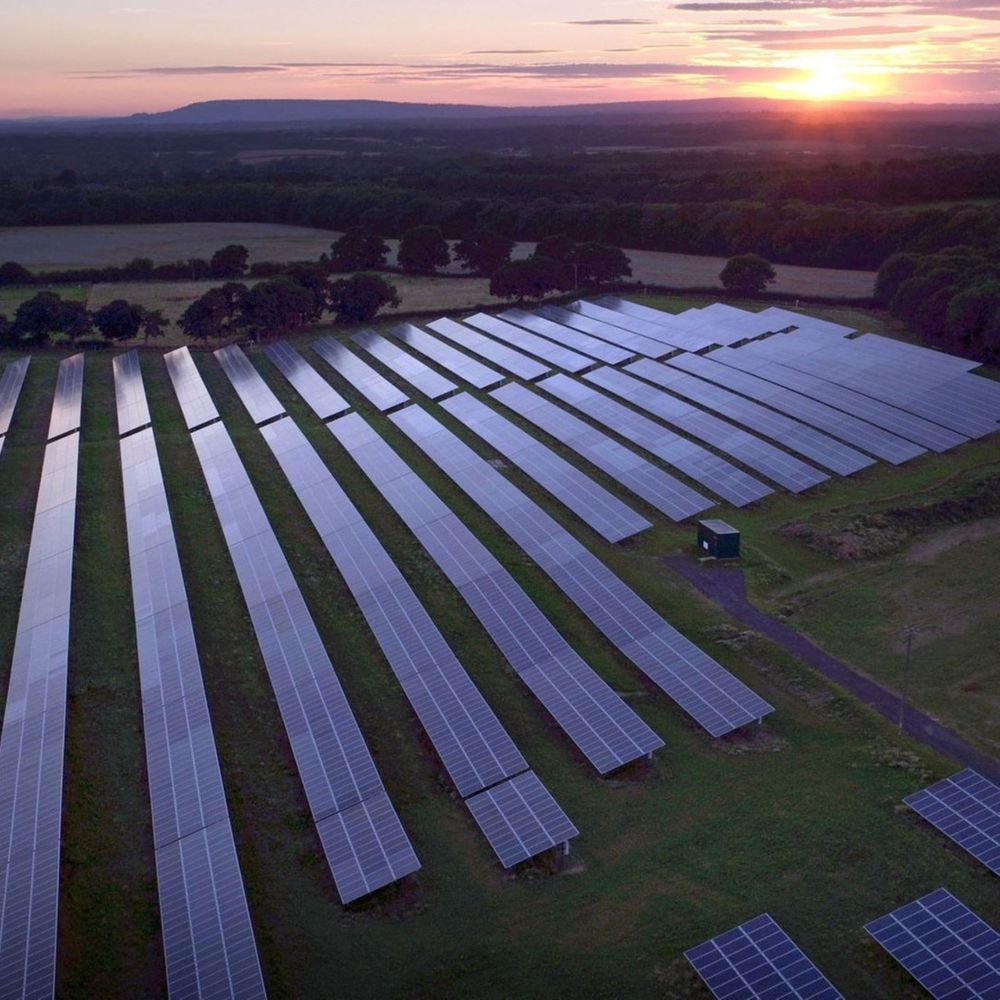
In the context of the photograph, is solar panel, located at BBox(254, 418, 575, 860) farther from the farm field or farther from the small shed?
the farm field

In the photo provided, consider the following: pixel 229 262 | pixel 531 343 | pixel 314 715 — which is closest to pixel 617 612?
pixel 314 715

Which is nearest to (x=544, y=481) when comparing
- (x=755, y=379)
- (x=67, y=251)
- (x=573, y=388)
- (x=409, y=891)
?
(x=573, y=388)

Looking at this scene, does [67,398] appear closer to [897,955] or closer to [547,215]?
[897,955]

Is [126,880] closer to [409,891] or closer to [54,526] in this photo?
[409,891]

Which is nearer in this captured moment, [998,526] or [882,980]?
[882,980]

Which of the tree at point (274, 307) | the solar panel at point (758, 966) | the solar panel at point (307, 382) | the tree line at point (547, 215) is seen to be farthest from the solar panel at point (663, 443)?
the tree line at point (547, 215)

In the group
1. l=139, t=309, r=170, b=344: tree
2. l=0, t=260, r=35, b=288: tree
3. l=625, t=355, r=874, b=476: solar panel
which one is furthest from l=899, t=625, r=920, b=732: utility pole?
l=0, t=260, r=35, b=288: tree

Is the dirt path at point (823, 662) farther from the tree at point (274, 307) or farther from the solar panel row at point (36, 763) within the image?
the tree at point (274, 307)
